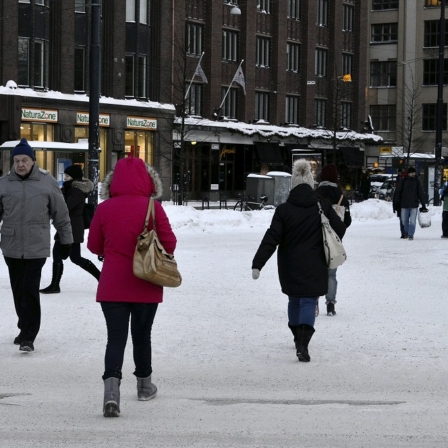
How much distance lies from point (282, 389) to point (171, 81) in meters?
48.8

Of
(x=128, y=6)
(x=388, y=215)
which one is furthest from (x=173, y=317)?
(x=128, y=6)

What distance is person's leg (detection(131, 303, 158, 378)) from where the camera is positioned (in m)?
7.36

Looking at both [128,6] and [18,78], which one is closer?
[18,78]

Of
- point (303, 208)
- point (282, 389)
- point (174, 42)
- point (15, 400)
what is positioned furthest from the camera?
point (174, 42)

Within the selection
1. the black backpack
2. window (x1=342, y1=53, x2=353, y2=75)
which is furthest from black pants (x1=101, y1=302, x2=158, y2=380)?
window (x1=342, y1=53, x2=353, y2=75)

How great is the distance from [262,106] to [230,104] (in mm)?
3426

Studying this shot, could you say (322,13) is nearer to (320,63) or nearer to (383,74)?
(320,63)

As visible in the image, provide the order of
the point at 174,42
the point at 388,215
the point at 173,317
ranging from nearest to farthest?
the point at 173,317 < the point at 388,215 < the point at 174,42

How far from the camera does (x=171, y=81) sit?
Result: 185 ft

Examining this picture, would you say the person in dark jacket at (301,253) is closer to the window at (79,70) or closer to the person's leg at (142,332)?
the person's leg at (142,332)

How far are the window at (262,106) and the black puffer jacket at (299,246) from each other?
55.2m

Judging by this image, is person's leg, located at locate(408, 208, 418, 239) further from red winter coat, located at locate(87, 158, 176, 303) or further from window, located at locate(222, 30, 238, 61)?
window, located at locate(222, 30, 238, 61)

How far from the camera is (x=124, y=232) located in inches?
288

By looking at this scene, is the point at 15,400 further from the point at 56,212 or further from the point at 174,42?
the point at 174,42
